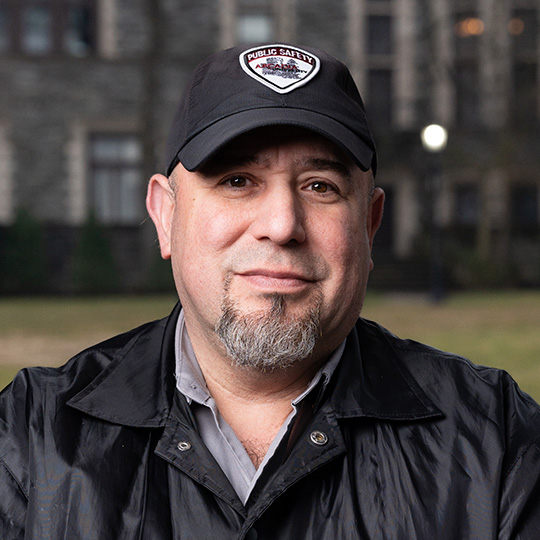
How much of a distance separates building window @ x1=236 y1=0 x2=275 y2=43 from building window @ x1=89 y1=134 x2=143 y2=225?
12.1ft

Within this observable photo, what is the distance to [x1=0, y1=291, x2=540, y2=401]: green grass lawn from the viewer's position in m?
7.95

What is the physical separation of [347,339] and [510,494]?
0.52m

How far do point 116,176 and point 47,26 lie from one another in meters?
3.73

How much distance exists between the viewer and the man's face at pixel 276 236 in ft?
5.59

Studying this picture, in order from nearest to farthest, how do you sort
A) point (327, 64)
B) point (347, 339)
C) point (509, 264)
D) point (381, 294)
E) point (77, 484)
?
1. point (77, 484)
2. point (327, 64)
3. point (347, 339)
4. point (381, 294)
5. point (509, 264)

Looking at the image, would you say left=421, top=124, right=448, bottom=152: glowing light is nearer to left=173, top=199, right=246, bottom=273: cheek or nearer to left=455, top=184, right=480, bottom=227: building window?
left=455, top=184, right=480, bottom=227: building window

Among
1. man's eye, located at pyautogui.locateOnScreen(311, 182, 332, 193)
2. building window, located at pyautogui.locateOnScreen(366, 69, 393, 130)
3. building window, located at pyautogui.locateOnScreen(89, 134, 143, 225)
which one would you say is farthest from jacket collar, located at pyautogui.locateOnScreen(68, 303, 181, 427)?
building window, located at pyautogui.locateOnScreen(366, 69, 393, 130)

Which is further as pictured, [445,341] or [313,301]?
[445,341]

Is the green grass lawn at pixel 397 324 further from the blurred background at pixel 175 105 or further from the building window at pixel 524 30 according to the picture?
the building window at pixel 524 30

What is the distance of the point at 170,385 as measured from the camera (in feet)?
5.97

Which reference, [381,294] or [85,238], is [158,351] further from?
[85,238]

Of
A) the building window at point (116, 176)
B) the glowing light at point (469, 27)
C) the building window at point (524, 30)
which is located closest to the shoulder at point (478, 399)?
the building window at point (116, 176)

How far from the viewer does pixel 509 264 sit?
1895cm

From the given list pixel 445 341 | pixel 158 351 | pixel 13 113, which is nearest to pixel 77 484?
pixel 158 351
